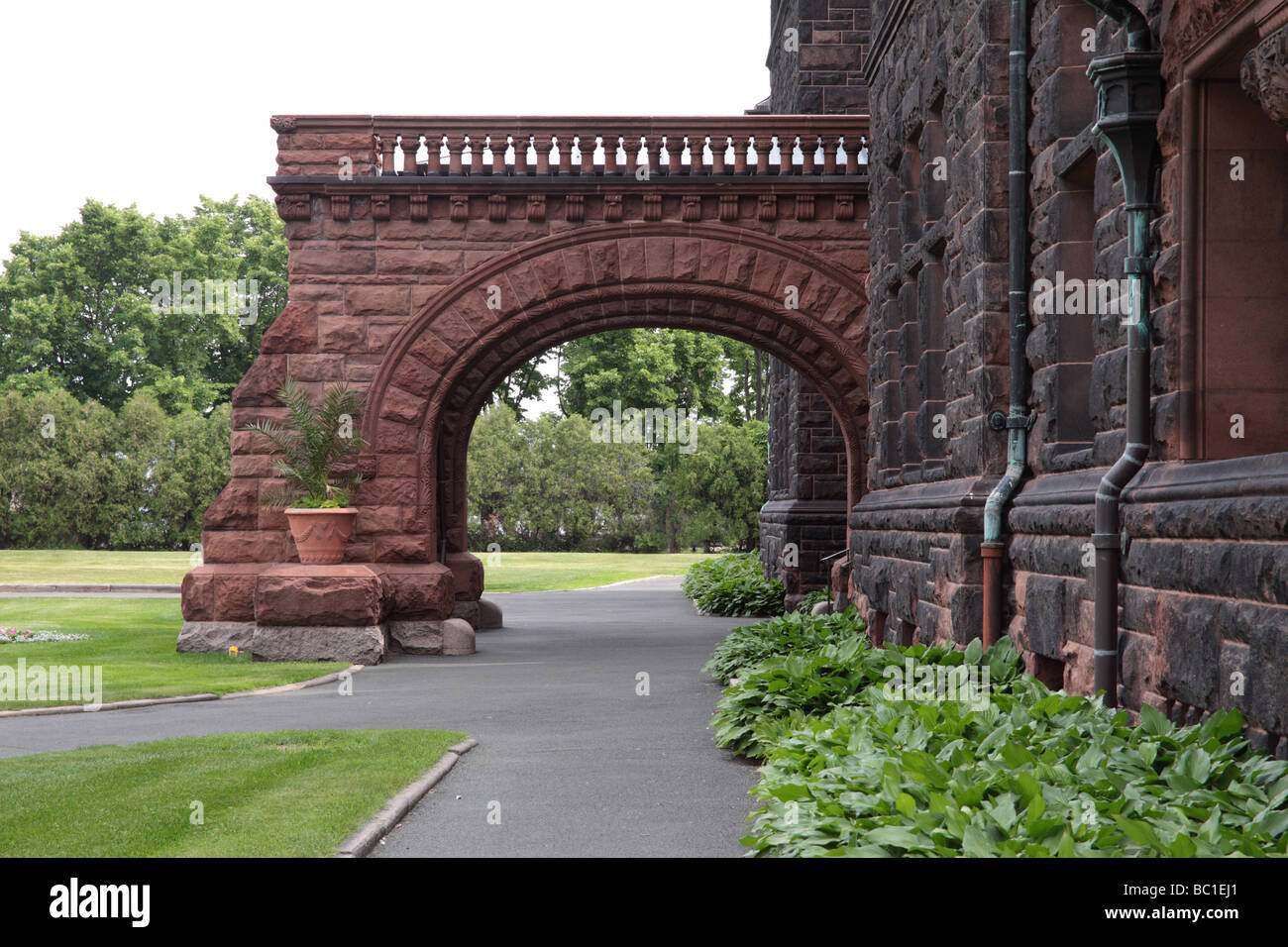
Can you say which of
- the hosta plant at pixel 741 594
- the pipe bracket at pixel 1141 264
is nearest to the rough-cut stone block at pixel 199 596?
the hosta plant at pixel 741 594

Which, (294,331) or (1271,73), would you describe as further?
(294,331)

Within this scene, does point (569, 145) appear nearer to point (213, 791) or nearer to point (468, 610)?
point (468, 610)

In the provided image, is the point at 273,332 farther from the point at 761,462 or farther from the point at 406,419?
the point at 761,462

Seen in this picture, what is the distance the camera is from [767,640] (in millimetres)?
11672

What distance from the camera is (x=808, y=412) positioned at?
65.3 feet

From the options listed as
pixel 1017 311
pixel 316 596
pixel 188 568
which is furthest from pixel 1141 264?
pixel 188 568

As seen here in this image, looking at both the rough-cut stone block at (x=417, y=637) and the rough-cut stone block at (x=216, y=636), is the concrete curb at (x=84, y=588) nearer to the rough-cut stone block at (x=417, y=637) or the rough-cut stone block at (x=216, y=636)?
the rough-cut stone block at (x=216, y=636)

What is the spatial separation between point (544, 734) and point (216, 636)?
7.18 metres

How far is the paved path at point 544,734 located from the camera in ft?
20.1

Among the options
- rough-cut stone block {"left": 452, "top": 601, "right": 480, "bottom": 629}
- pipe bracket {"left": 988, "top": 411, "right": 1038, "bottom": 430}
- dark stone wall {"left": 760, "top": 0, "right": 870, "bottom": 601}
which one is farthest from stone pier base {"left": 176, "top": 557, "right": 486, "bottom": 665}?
pipe bracket {"left": 988, "top": 411, "right": 1038, "bottom": 430}

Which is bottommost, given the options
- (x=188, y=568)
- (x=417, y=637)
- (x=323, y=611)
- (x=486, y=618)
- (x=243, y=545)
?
(x=188, y=568)

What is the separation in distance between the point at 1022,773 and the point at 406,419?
11.9m
